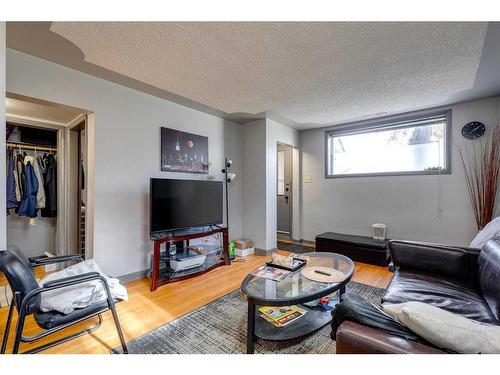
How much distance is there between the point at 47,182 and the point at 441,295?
4.77 meters

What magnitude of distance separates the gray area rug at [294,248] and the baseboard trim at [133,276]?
2388 millimetres

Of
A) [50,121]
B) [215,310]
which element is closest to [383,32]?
[215,310]

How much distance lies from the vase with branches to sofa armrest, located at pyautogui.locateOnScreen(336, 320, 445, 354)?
10.5 feet

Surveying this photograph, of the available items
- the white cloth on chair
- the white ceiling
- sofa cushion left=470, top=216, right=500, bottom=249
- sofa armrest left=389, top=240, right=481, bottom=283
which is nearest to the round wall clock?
sofa cushion left=470, top=216, right=500, bottom=249

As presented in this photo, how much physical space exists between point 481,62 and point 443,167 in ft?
5.41

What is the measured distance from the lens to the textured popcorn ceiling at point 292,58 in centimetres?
163

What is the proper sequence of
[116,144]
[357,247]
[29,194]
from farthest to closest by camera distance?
[357,247] < [29,194] < [116,144]

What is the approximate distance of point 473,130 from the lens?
10.1ft

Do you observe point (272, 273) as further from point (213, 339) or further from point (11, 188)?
point (11, 188)

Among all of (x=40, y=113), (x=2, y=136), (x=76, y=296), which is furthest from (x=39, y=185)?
(x=76, y=296)

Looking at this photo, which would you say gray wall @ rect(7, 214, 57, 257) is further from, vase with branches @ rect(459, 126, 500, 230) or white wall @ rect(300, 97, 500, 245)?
vase with branches @ rect(459, 126, 500, 230)

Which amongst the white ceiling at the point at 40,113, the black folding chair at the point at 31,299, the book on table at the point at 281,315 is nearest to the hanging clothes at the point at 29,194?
the white ceiling at the point at 40,113

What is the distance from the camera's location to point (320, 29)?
1.62 m

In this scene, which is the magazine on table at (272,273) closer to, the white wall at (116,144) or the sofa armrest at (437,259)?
the sofa armrest at (437,259)
